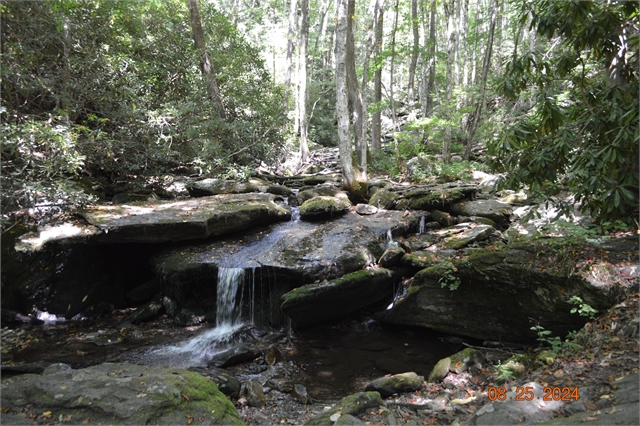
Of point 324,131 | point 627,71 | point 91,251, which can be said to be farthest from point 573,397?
point 324,131

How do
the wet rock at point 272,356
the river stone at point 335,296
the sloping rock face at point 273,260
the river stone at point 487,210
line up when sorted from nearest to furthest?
the wet rock at point 272,356, the river stone at point 335,296, the sloping rock face at point 273,260, the river stone at point 487,210

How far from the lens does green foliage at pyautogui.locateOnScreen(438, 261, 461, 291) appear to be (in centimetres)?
643

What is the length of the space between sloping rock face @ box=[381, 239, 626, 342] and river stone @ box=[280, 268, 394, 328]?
21.9 inches

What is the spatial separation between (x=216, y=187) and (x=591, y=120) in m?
9.30

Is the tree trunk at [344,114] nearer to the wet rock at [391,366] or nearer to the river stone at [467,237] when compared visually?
the river stone at [467,237]

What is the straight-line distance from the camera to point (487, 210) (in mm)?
9562

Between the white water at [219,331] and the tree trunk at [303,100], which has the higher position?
the tree trunk at [303,100]

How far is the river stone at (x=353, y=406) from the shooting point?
4113mm

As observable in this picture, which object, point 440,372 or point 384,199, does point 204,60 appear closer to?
point 384,199

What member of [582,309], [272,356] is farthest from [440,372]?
[272,356]

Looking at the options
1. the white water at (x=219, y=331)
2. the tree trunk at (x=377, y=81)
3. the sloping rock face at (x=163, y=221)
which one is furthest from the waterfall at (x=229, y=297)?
the tree trunk at (x=377, y=81)

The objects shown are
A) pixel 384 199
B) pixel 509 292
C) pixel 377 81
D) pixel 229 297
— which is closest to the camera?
pixel 509 292

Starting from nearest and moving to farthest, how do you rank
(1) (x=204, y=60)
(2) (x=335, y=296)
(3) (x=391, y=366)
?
(3) (x=391, y=366) < (2) (x=335, y=296) < (1) (x=204, y=60)

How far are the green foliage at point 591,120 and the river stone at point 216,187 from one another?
778 centimetres
